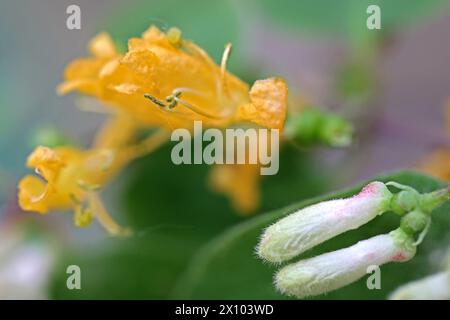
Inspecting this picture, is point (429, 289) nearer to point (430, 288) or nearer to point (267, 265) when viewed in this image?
point (430, 288)

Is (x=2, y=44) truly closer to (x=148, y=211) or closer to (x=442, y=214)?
(x=148, y=211)

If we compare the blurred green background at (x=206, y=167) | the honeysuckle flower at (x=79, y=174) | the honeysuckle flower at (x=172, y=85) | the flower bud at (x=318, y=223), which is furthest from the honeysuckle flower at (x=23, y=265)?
the flower bud at (x=318, y=223)

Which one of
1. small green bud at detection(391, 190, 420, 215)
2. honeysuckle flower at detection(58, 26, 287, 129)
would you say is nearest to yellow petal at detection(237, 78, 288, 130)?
honeysuckle flower at detection(58, 26, 287, 129)

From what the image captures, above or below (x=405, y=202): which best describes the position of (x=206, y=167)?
above

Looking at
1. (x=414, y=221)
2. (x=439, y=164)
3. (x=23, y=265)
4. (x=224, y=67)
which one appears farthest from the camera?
(x=23, y=265)

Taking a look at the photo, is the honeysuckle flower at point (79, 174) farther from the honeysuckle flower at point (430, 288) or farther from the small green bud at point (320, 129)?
the honeysuckle flower at point (430, 288)

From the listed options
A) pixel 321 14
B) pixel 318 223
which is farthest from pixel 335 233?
pixel 321 14

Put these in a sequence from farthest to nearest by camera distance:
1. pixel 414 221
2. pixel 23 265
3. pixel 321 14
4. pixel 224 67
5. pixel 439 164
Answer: pixel 321 14, pixel 23 265, pixel 439 164, pixel 224 67, pixel 414 221

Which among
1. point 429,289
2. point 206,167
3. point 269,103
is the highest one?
point 206,167
